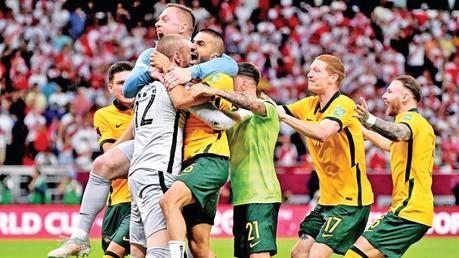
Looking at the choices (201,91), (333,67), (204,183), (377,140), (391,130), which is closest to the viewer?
(201,91)

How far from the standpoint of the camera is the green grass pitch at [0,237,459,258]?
571 inches

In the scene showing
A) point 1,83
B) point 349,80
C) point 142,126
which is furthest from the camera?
point 349,80

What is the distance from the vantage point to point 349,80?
78.2 ft

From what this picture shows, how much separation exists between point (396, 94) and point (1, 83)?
13.6m

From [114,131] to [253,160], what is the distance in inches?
62.3

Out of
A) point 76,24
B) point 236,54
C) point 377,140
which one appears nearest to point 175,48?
point 377,140

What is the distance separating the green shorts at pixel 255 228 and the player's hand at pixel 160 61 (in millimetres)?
1545

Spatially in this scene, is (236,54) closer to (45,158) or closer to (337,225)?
(45,158)

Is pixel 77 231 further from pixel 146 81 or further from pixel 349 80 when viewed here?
pixel 349 80

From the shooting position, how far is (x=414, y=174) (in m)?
8.74

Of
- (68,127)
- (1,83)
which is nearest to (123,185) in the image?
(68,127)

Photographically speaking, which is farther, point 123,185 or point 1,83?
point 1,83

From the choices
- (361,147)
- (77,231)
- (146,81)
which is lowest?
(77,231)

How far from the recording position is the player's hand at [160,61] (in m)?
7.69
